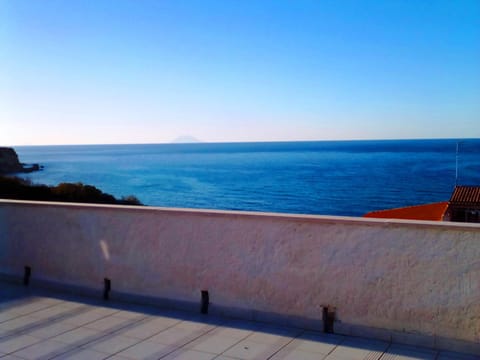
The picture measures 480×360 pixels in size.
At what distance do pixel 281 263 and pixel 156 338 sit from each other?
3.91 feet

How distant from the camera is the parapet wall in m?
3.35

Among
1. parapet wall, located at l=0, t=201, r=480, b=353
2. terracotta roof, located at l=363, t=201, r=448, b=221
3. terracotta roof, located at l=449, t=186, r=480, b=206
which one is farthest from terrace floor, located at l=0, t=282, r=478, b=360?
terracotta roof, located at l=449, t=186, r=480, b=206

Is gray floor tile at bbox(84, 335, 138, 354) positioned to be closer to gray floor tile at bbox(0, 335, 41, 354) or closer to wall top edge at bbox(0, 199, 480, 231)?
gray floor tile at bbox(0, 335, 41, 354)

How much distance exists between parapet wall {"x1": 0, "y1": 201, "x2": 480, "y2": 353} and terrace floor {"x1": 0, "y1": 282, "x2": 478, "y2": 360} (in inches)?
6.7

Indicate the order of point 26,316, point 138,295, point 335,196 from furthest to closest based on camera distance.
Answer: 1. point 335,196
2. point 138,295
3. point 26,316

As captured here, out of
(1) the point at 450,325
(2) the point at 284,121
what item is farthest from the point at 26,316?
(2) the point at 284,121

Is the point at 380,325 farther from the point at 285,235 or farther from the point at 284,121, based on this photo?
the point at 284,121

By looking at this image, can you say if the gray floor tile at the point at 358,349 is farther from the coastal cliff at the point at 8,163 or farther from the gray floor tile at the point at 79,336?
the coastal cliff at the point at 8,163

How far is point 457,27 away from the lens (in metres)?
24.5

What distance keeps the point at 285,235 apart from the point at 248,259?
417mm

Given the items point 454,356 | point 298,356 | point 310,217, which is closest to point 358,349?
point 298,356

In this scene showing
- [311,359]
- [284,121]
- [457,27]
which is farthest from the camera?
[284,121]

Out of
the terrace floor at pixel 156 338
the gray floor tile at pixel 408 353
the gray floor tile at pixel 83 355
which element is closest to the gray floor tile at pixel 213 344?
the terrace floor at pixel 156 338

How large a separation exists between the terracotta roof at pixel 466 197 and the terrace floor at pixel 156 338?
1786 cm
